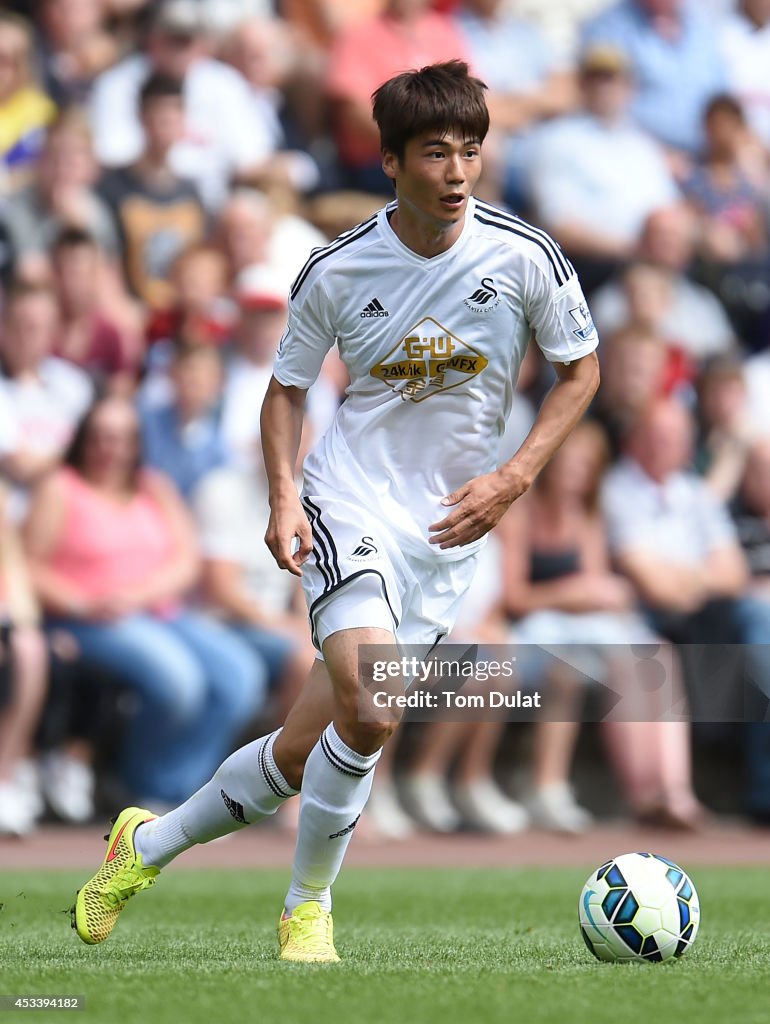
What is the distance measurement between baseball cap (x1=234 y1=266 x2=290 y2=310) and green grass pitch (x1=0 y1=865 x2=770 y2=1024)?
159 inches

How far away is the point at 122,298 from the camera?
1081 centimetres

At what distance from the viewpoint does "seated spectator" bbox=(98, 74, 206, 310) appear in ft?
36.3

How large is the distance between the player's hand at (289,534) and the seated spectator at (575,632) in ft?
17.9

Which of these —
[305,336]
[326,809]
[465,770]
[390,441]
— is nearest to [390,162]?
[305,336]

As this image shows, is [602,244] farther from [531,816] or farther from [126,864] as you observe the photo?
[126,864]

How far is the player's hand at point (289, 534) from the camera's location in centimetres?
513

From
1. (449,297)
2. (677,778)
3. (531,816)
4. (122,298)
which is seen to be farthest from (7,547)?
(449,297)

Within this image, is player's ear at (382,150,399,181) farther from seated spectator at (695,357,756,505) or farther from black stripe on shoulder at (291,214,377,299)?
seated spectator at (695,357,756,505)

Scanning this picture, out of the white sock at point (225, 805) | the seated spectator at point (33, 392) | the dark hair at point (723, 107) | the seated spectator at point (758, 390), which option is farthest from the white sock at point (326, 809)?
the dark hair at point (723, 107)

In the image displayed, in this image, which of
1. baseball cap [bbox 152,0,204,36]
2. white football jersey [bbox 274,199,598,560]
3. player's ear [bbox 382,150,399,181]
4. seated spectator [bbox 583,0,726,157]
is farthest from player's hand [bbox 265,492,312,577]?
seated spectator [bbox 583,0,726,157]

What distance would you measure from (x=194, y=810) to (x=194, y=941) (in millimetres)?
652

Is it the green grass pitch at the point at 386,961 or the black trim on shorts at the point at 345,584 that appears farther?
the black trim on shorts at the point at 345,584

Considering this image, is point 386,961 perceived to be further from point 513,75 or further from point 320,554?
point 513,75

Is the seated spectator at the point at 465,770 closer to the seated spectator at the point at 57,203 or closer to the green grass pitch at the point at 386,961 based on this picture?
the green grass pitch at the point at 386,961
